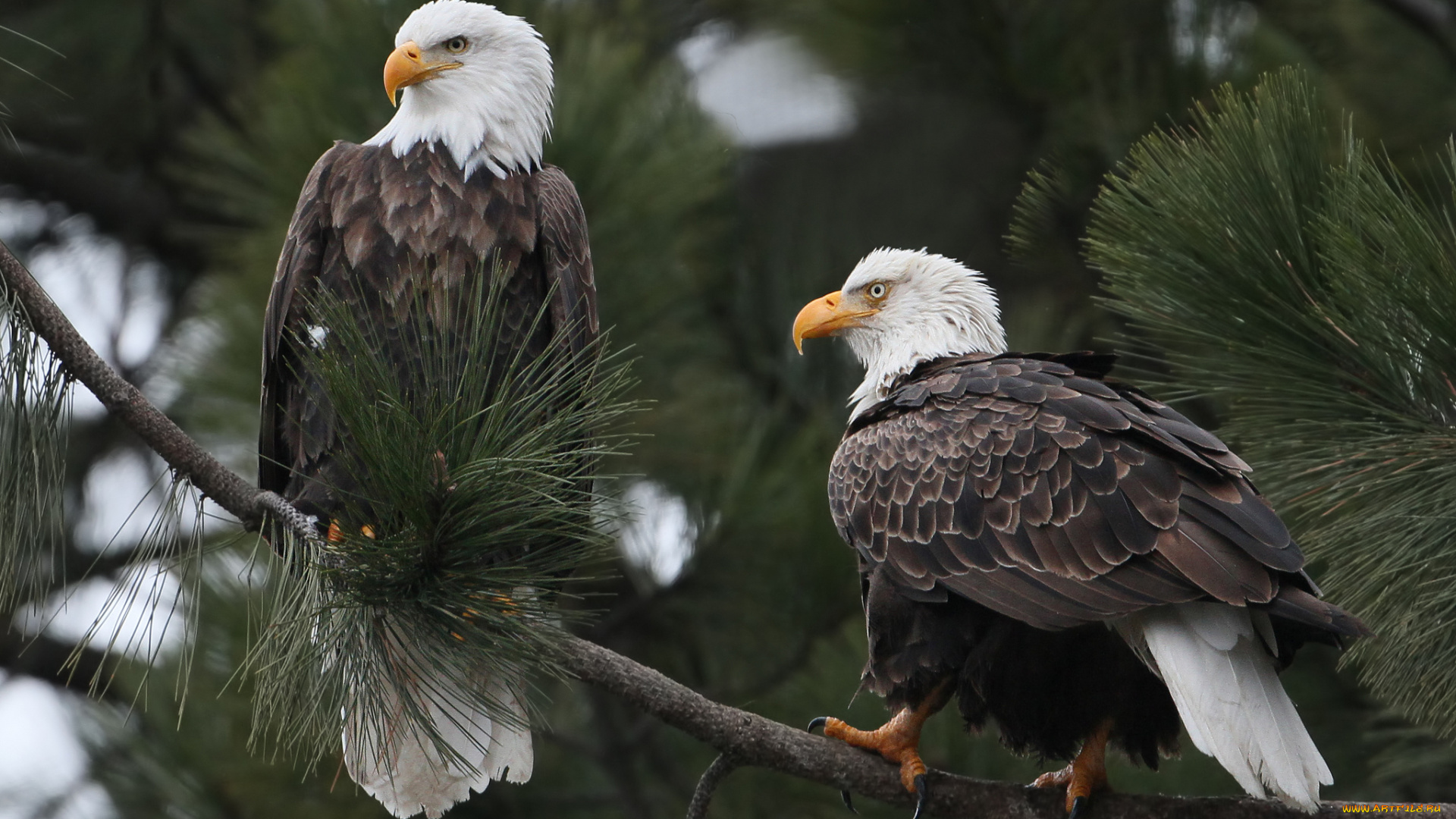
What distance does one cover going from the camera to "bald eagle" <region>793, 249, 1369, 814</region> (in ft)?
7.98

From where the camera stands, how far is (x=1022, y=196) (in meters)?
3.23

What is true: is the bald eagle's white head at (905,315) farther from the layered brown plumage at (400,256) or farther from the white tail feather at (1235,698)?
the white tail feather at (1235,698)

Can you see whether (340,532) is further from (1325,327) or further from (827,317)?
(827,317)

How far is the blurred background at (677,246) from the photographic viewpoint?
4809 millimetres

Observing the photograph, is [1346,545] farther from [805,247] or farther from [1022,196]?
[805,247]

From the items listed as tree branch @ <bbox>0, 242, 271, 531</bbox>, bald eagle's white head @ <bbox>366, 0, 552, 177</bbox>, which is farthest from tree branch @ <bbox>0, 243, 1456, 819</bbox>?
bald eagle's white head @ <bbox>366, 0, 552, 177</bbox>

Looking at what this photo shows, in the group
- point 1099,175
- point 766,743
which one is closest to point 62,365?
point 766,743

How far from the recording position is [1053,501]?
9.03ft

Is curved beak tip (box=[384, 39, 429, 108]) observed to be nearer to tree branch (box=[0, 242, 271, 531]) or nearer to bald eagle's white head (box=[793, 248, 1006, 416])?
bald eagle's white head (box=[793, 248, 1006, 416])

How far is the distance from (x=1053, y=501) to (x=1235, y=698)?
1.62ft

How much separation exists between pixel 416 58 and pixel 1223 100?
5.86ft

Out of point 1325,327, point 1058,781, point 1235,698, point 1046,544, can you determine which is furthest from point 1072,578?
point 1325,327

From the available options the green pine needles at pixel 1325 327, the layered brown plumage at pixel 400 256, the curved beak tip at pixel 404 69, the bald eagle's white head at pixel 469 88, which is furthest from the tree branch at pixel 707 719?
the curved beak tip at pixel 404 69

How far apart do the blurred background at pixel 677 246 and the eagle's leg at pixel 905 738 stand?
1401 millimetres
